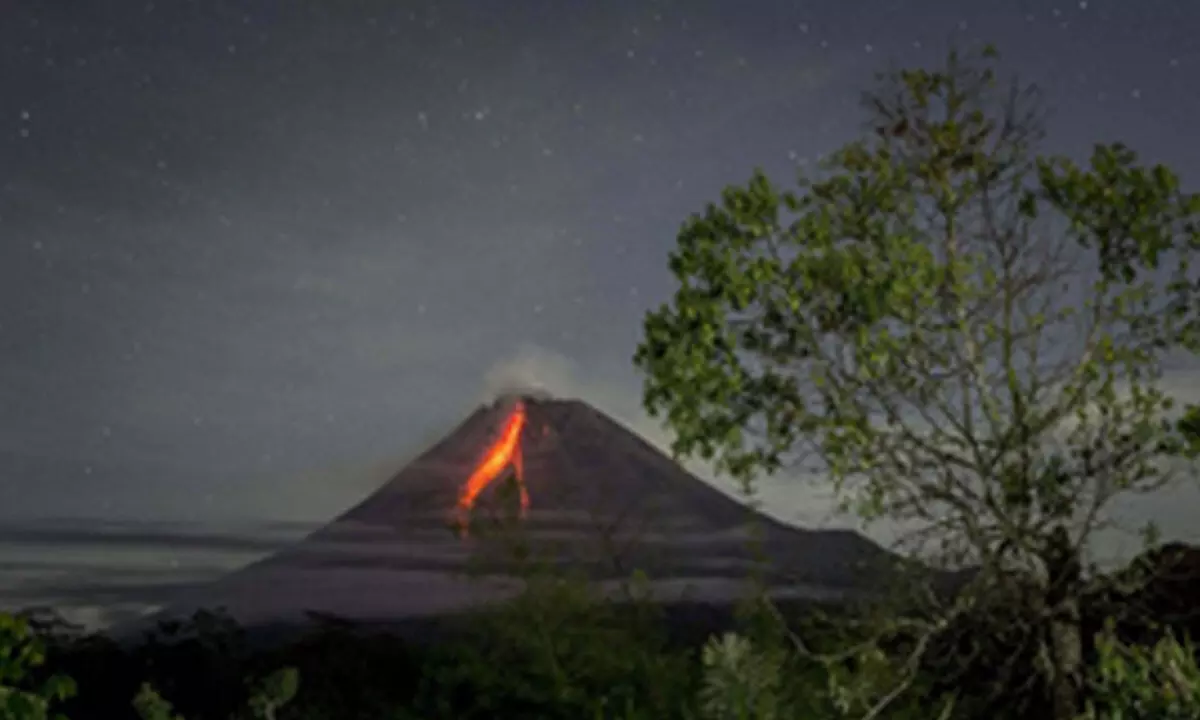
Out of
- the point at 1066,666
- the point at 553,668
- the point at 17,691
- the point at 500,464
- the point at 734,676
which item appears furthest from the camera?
the point at 500,464

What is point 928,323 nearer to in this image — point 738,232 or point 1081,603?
point 738,232

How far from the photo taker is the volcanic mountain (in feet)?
33.3

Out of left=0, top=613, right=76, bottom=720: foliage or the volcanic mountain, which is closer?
left=0, top=613, right=76, bottom=720: foliage

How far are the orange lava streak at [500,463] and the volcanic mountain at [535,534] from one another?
29 mm

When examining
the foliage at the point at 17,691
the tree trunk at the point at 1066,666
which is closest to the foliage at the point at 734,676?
the foliage at the point at 17,691

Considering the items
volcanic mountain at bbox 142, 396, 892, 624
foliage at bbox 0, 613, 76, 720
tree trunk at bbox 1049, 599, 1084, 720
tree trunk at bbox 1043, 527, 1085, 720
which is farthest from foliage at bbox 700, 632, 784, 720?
tree trunk at bbox 1049, 599, 1084, 720

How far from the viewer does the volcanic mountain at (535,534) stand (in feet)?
33.3

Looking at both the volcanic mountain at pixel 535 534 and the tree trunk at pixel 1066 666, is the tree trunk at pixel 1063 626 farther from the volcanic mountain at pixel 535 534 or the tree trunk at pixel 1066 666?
the volcanic mountain at pixel 535 534

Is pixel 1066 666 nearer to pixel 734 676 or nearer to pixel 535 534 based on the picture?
pixel 535 534

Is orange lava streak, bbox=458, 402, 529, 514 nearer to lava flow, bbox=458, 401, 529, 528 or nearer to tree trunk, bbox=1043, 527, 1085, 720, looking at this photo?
lava flow, bbox=458, 401, 529, 528

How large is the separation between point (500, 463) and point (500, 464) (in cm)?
13

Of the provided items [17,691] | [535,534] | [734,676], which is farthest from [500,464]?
[734,676]

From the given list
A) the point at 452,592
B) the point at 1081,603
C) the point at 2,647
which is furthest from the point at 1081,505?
the point at 452,592

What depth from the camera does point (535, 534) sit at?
10.3 metres
